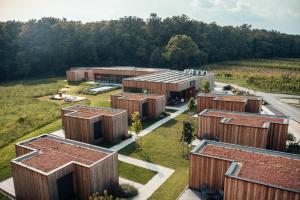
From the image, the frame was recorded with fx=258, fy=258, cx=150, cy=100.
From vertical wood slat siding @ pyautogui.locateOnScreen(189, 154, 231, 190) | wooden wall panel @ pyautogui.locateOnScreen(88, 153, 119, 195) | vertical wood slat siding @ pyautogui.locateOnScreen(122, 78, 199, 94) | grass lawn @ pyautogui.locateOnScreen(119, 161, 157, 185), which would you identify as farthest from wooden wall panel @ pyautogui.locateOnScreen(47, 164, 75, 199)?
vertical wood slat siding @ pyautogui.locateOnScreen(122, 78, 199, 94)

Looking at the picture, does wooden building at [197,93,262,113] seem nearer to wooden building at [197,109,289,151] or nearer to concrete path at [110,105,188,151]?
concrete path at [110,105,188,151]

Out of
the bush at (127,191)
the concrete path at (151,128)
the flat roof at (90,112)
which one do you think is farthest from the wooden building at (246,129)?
the bush at (127,191)

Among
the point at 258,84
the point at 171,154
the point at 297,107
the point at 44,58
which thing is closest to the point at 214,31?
the point at 258,84

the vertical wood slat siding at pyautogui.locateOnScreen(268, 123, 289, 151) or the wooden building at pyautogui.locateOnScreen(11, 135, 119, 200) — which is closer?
the wooden building at pyautogui.locateOnScreen(11, 135, 119, 200)

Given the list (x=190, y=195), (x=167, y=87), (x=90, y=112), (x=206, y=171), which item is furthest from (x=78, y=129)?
(x=167, y=87)

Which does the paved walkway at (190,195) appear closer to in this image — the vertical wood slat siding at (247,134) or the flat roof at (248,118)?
the vertical wood slat siding at (247,134)

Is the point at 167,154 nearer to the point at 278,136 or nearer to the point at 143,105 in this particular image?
the point at 278,136

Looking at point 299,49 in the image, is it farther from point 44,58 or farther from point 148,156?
point 148,156
